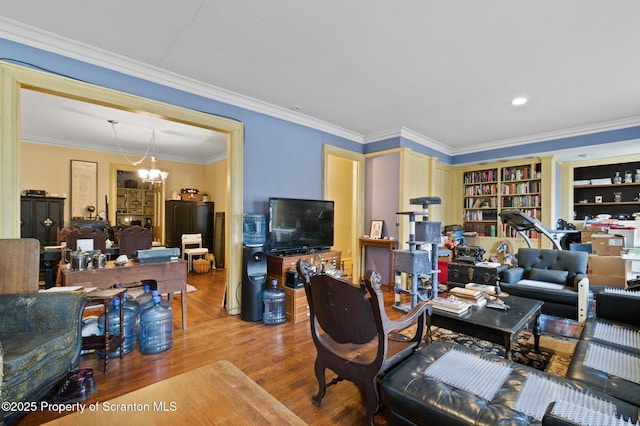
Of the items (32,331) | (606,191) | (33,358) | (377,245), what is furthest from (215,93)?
(606,191)

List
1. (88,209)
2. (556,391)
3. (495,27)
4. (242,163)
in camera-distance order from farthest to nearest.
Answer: (88,209) → (242,163) → (495,27) → (556,391)

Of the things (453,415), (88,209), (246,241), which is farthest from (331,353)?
(88,209)

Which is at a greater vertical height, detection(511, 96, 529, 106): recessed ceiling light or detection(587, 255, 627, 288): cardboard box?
detection(511, 96, 529, 106): recessed ceiling light

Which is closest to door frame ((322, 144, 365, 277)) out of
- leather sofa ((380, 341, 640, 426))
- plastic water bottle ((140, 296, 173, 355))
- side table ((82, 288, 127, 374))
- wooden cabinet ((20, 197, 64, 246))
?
plastic water bottle ((140, 296, 173, 355))

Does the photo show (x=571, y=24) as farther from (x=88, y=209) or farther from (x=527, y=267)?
(x=88, y=209)

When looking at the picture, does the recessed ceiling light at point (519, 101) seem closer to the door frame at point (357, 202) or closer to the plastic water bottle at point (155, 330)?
the door frame at point (357, 202)

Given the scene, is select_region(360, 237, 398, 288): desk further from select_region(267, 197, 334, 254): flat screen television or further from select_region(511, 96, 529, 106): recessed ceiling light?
select_region(511, 96, 529, 106): recessed ceiling light

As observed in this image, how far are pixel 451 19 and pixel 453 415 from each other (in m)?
2.46

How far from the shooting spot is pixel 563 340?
277 centimetres

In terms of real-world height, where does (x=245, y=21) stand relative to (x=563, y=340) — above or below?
above

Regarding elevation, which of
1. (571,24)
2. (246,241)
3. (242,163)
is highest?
(571,24)

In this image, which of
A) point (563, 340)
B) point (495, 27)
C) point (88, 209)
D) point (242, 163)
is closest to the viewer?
point (495, 27)

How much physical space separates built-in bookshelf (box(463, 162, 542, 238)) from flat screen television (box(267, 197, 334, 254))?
12.2 ft

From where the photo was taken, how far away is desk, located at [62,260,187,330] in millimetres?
2467
